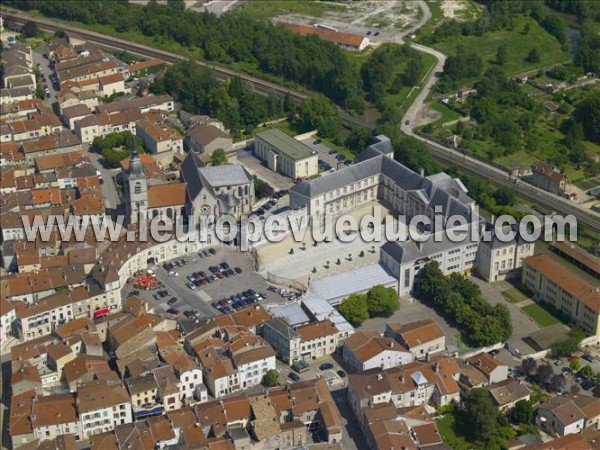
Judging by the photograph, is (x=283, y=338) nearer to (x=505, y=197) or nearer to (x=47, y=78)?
(x=505, y=197)

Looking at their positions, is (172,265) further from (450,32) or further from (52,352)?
(450,32)

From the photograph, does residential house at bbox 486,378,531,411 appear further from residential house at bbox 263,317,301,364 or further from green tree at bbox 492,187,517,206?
green tree at bbox 492,187,517,206

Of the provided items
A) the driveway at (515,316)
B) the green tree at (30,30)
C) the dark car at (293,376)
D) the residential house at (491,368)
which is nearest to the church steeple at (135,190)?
the dark car at (293,376)

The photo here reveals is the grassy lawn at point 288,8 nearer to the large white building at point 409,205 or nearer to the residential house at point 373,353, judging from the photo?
the large white building at point 409,205

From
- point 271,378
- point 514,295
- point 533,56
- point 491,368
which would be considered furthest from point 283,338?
point 533,56

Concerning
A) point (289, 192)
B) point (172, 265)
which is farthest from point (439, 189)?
point (172, 265)
